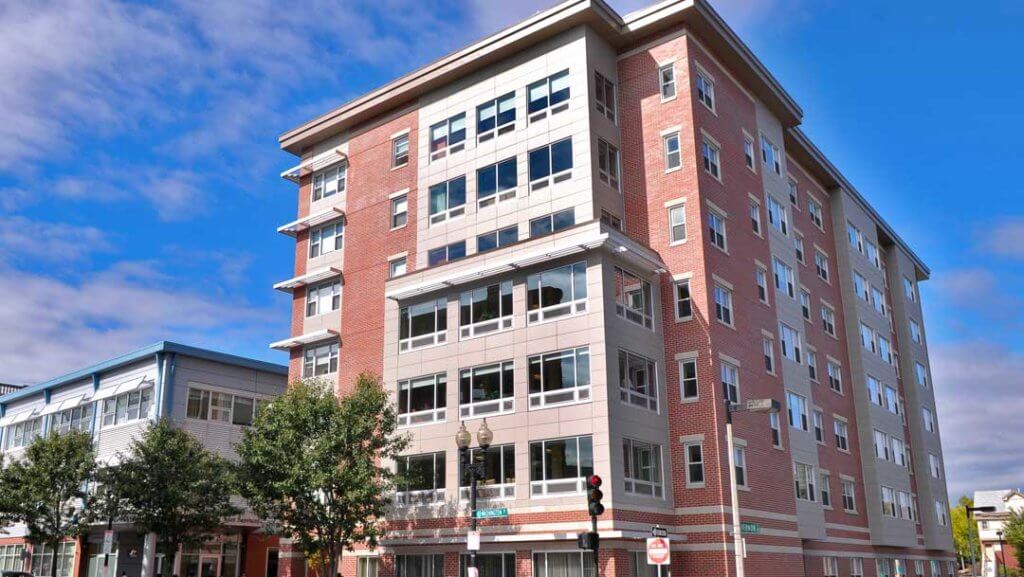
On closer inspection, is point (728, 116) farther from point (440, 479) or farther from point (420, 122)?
point (440, 479)

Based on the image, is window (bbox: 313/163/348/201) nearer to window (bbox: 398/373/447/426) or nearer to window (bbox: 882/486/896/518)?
window (bbox: 398/373/447/426)

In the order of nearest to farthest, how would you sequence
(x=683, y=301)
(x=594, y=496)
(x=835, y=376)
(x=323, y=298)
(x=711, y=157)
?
(x=594, y=496) < (x=683, y=301) < (x=711, y=157) < (x=323, y=298) < (x=835, y=376)

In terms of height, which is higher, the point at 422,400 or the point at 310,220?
the point at 310,220

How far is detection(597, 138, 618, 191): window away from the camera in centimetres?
3916

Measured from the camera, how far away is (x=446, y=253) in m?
42.1

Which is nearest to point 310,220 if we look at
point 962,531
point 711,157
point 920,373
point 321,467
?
point 321,467

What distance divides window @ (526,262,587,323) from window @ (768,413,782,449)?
11.5 metres

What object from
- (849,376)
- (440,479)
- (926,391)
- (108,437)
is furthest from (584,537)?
(926,391)

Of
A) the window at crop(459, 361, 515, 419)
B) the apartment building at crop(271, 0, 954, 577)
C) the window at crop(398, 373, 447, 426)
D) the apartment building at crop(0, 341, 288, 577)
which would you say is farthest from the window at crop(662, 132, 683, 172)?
the apartment building at crop(0, 341, 288, 577)

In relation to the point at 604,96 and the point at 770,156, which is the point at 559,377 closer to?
the point at 604,96

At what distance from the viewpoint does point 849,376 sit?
5325 centimetres

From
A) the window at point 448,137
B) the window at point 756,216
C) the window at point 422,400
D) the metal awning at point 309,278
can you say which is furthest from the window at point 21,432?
the window at point 756,216

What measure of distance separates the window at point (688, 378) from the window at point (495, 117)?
43.0 ft

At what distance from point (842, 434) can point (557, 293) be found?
22.7 meters
